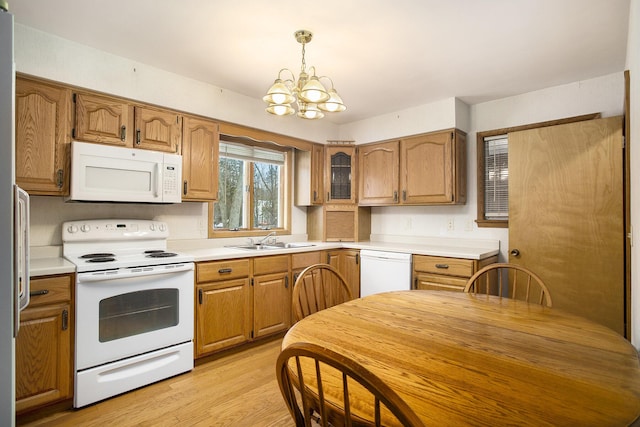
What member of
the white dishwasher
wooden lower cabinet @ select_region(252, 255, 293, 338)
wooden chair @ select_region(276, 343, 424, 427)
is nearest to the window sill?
the white dishwasher

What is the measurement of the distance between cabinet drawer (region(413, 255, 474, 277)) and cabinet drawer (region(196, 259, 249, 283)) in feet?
5.14

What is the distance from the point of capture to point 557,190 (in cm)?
270

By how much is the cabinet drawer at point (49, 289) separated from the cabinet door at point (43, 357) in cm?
4

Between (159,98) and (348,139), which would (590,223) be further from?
(159,98)

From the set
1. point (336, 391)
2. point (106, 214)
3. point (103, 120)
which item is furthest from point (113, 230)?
point (336, 391)

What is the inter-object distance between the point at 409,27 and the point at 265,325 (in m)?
2.55

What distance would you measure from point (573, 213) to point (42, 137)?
3.81 metres

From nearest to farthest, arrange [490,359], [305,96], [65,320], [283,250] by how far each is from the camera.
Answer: [490,359] → [305,96] → [65,320] → [283,250]

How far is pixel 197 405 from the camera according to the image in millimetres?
2049

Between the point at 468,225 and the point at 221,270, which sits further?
the point at 468,225

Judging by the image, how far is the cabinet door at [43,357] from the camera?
6.03 feet

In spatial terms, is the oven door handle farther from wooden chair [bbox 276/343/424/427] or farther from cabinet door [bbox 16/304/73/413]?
wooden chair [bbox 276/343/424/427]

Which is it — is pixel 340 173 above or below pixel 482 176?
above

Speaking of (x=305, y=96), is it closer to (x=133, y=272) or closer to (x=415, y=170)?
→ (x=133, y=272)
